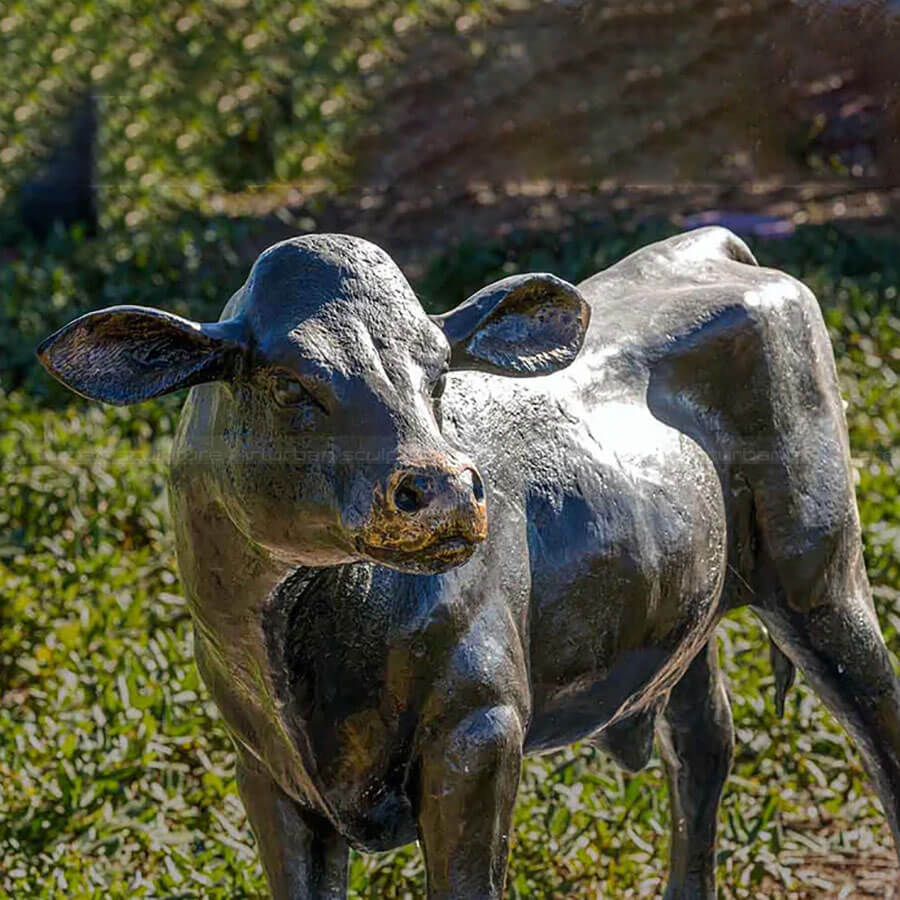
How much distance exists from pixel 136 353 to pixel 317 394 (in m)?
0.30

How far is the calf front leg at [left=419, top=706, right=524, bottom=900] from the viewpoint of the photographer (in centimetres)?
292

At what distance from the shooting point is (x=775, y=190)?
11.5 m

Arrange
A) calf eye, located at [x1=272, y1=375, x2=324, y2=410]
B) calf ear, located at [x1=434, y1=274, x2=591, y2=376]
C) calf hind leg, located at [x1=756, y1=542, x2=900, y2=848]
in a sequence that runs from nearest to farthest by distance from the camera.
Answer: calf eye, located at [x1=272, y1=375, x2=324, y2=410], calf ear, located at [x1=434, y1=274, x2=591, y2=376], calf hind leg, located at [x1=756, y1=542, x2=900, y2=848]

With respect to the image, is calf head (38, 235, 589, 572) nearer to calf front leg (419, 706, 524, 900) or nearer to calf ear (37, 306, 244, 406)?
calf ear (37, 306, 244, 406)

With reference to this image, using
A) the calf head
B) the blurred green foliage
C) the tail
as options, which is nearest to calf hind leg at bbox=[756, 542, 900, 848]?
the tail

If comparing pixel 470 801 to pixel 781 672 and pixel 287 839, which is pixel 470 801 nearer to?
pixel 287 839

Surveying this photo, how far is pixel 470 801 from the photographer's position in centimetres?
295

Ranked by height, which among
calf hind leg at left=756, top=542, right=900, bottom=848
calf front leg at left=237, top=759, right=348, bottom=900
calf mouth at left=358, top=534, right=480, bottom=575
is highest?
calf mouth at left=358, top=534, right=480, bottom=575

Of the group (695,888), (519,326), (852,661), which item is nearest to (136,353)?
(519,326)

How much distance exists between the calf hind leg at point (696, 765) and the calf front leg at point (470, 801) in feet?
3.97

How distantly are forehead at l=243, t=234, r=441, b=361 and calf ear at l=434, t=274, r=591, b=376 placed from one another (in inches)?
4.9

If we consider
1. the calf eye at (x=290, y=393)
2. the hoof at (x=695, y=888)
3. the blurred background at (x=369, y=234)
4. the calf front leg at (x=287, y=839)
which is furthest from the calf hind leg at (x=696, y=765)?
the calf eye at (x=290, y=393)

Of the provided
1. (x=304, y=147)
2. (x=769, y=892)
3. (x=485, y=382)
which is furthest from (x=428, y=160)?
(x=485, y=382)

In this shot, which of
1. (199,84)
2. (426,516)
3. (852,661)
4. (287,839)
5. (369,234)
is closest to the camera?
(426,516)
